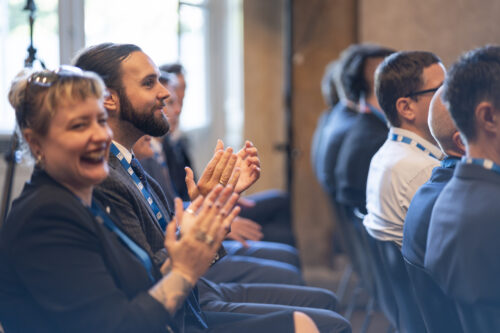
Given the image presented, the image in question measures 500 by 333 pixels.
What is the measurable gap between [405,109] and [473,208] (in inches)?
37.3

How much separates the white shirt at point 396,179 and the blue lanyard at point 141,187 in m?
0.76

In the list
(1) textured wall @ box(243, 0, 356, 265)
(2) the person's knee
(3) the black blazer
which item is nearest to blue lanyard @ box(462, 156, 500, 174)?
(2) the person's knee

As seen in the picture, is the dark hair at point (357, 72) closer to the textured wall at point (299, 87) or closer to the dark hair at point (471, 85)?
the textured wall at point (299, 87)

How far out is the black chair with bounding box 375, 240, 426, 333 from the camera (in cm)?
199

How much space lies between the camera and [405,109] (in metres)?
2.24

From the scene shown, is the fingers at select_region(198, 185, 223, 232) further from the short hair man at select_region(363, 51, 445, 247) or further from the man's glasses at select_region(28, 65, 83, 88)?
the short hair man at select_region(363, 51, 445, 247)

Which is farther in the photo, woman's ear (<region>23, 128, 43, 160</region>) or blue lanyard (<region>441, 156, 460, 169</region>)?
blue lanyard (<region>441, 156, 460, 169</region>)

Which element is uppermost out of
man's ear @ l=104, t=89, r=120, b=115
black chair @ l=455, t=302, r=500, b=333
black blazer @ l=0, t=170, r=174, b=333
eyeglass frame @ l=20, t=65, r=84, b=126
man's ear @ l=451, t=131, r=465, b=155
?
eyeglass frame @ l=20, t=65, r=84, b=126

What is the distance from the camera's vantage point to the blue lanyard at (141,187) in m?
1.87

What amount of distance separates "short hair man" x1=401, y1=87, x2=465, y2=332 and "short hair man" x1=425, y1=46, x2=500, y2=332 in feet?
0.61

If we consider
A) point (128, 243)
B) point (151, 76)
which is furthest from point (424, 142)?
point (128, 243)

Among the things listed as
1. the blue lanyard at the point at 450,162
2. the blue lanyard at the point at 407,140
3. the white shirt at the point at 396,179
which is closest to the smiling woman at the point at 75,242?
the blue lanyard at the point at 450,162

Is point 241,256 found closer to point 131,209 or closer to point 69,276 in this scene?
point 131,209

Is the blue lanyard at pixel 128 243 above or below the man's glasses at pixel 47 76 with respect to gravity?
below
